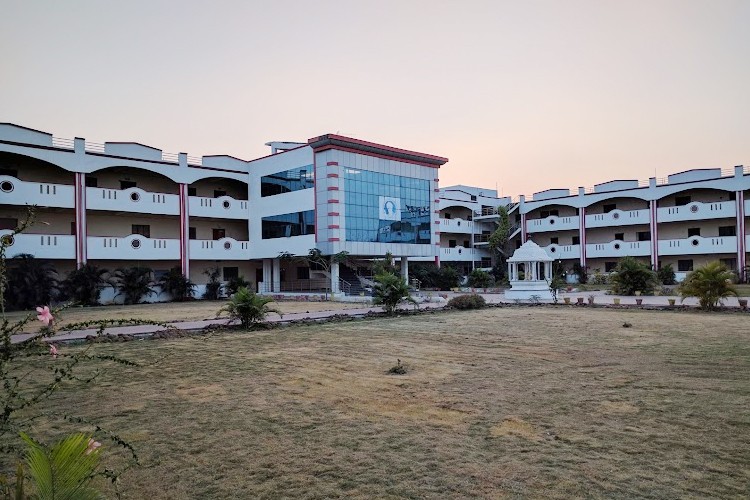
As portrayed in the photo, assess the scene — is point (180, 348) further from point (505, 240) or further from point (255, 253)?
point (505, 240)

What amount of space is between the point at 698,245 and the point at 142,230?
43.9m

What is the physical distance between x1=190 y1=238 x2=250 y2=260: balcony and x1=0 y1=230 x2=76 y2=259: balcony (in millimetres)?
7816

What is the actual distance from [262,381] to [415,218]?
32996 mm

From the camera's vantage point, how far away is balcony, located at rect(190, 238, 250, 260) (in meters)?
36.7

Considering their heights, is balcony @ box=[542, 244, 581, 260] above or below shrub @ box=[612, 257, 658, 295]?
above

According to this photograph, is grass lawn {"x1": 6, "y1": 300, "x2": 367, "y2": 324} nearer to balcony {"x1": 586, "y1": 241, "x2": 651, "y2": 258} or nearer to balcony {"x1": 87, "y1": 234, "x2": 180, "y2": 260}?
balcony {"x1": 87, "y1": 234, "x2": 180, "y2": 260}

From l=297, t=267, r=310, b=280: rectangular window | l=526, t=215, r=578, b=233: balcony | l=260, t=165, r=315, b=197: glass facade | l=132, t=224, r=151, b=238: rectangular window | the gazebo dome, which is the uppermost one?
l=260, t=165, r=315, b=197: glass facade

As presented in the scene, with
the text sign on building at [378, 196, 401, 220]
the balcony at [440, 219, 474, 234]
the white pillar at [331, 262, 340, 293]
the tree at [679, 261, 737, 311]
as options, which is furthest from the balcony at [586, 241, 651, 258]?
the white pillar at [331, 262, 340, 293]

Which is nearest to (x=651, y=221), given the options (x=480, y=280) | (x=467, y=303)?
(x=480, y=280)

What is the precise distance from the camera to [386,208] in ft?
128

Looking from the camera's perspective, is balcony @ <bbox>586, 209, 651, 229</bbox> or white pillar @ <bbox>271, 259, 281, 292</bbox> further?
balcony @ <bbox>586, 209, 651, 229</bbox>

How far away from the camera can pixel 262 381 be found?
29.5 ft

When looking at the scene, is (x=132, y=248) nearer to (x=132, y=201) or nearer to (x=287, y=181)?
(x=132, y=201)

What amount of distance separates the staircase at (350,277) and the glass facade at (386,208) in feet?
11.2
